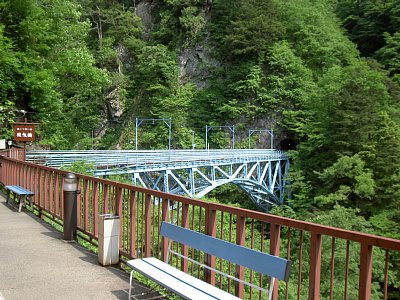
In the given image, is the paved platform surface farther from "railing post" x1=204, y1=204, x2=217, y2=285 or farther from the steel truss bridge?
the steel truss bridge

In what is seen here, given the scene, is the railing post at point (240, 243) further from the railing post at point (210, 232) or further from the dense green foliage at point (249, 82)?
the dense green foliage at point (249, 82)

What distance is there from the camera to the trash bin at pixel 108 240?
5535 millimetres

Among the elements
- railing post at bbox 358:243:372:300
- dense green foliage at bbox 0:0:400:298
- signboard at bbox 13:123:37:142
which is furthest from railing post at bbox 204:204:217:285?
dense green foliage at bbox 0:0:400:298

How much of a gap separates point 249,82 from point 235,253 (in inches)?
1654

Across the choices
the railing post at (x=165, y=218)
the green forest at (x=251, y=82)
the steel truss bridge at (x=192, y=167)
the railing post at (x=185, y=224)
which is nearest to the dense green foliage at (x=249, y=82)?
the green forest at (x=251, y=82)

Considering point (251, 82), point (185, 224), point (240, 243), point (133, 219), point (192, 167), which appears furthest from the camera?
point (251, 82)

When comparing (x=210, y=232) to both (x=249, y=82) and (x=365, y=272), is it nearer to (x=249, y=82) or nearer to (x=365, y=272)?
(x=365, y=272)

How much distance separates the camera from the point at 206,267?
4062mm

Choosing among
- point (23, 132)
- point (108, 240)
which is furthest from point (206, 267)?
point (23, 132)

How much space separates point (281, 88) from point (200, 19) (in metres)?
14.3

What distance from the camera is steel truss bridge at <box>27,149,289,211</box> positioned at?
21.8 meters

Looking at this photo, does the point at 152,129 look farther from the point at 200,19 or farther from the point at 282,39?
the point at 282,39

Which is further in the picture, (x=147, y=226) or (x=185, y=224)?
(x=147, y=226)

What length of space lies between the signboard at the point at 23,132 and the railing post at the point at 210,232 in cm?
1136
